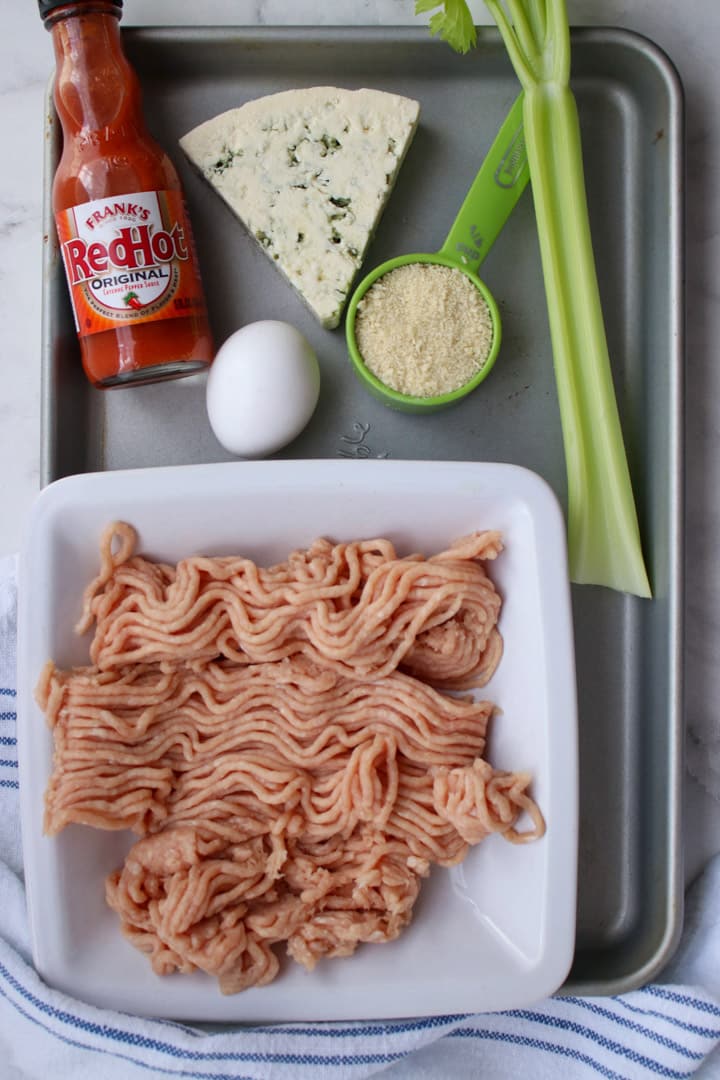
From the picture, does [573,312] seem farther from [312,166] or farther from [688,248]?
[312,166]

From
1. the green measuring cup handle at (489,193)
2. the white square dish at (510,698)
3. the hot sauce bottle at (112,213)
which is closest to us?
the white square dish at (510,698)

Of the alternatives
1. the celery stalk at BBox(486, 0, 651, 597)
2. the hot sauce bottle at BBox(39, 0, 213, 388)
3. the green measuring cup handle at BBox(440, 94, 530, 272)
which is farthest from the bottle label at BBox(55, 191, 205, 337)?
the celery stalk at BBox(486, 0, 651, 597)

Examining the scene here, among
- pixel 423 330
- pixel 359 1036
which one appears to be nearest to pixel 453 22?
pixel 423 330

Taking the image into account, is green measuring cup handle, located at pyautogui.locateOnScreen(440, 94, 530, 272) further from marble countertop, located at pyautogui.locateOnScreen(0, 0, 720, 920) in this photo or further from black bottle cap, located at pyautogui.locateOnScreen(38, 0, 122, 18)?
black bottle cap, located at pyautogui.locateOnScreen(38, 0, 122, 18)

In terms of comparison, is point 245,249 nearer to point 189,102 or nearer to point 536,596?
point 189,102

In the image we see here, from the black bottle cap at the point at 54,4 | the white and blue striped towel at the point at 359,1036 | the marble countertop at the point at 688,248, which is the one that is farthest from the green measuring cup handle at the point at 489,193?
the white and blue striped towel at the point at 359,1036

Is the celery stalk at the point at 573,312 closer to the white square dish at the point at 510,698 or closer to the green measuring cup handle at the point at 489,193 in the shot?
the green measuring cup handle at the point at 489,193
